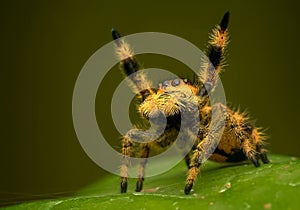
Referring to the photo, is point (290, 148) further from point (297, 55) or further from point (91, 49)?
point (91, 49)

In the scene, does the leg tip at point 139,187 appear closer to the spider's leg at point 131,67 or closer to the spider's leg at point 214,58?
the spider's leg at point 131,67

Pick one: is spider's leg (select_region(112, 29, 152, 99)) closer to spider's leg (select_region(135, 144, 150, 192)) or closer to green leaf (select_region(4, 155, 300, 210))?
spider's leg (select_region(135, 144, 150, 192))

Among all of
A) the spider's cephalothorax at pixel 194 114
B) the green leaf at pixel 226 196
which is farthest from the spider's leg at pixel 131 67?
the green leaf at pixel 226 196

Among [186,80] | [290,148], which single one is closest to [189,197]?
[186,80]

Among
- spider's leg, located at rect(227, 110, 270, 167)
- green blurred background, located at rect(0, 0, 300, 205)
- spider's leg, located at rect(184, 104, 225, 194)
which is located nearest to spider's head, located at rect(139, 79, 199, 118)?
spider's leg, located at rect(184, 104, 225, 194)

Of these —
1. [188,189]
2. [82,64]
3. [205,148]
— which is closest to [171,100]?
[205,148]

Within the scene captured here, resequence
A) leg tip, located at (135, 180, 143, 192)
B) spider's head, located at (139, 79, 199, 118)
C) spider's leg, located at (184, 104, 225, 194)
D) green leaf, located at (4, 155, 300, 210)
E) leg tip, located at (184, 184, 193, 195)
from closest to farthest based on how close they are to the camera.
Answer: green leaf, located at (4, 155, 300, 210)
leg tip, located at (184, 184, 193, 195)
spider's leg, located at (184, 104, 225, 194)
spider's head, located at (139, 79, 199, 118)
leg tip, located at (135, 180, 143, 192)

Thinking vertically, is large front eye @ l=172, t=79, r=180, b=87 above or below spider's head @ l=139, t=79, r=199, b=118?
above
